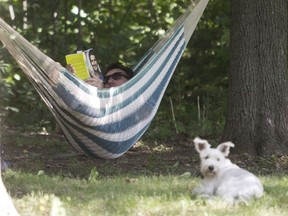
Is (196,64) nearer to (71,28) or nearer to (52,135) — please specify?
(71,28)

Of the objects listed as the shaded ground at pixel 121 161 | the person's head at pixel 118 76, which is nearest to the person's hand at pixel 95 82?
the person's head at pixel 118 76

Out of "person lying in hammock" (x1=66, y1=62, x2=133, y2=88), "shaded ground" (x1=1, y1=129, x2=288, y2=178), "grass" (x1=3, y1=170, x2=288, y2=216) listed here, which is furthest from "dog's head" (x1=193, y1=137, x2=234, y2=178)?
"person lying in hammock" (x1=66, y1=62, x2=133, y2=88)

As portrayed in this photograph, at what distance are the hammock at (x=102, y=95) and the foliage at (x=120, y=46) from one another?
7.17 feet

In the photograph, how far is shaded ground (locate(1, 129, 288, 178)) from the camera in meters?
4.67

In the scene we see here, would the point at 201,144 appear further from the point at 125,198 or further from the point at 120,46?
the point at 120,46

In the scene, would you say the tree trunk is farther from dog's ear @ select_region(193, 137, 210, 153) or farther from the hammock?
dog's ear @ select_region(193, 137, 210, 153)

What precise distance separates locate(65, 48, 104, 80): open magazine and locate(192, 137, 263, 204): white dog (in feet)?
6.27

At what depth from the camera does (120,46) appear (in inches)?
302

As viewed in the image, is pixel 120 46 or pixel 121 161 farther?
pixel 120 46

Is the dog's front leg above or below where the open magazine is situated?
below

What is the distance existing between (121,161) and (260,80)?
1299 mm

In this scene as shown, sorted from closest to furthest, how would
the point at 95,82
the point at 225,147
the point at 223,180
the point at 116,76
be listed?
the point at 223,180 < the point at 225,147 < the point at 95,82 < the point at 116,76

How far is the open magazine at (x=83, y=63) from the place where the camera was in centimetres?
489

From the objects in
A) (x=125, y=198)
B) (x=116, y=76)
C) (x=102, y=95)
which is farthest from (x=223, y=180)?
(x=116, y=76)
